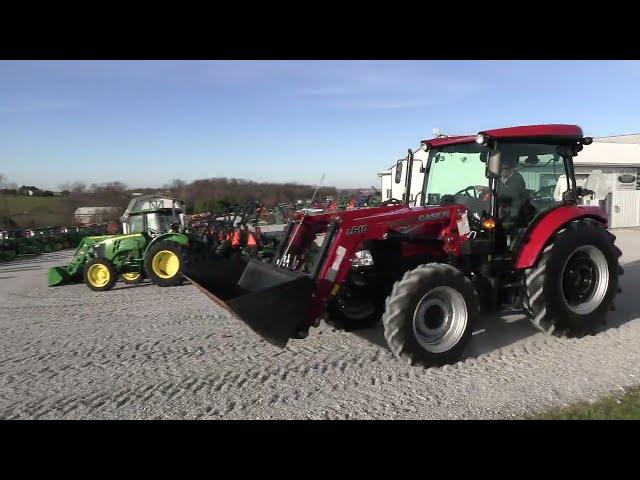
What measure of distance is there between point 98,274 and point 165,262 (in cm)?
137

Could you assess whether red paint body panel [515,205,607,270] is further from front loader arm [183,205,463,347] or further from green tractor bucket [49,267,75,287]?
green tractor bucket [49,267,75,287]

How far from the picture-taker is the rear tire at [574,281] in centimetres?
507

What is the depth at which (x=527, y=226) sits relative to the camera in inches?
214

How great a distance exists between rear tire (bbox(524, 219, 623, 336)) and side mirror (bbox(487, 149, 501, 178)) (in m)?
1.04

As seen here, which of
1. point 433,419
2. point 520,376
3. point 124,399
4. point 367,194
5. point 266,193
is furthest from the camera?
point 367,194

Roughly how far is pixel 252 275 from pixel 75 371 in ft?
6.33

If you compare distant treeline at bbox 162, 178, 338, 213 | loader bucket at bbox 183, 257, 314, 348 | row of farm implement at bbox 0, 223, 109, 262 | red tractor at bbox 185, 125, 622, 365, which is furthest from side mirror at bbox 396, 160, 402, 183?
row of farm implement at bbox 0, 223, 109, 262

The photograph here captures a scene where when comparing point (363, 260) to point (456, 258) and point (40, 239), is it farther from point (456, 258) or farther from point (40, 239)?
point (40, 239)

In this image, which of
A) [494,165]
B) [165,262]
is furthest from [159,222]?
[494,165]

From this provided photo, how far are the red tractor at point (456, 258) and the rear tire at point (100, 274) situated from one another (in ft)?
17.1

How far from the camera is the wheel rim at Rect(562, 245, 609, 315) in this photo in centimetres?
542

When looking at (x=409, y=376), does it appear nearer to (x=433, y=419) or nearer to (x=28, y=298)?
(x=433, y=419)

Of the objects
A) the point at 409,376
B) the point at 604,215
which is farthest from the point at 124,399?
the point at 604,215

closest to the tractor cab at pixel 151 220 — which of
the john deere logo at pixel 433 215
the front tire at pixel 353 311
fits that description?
the front tire at pixel 353 311
